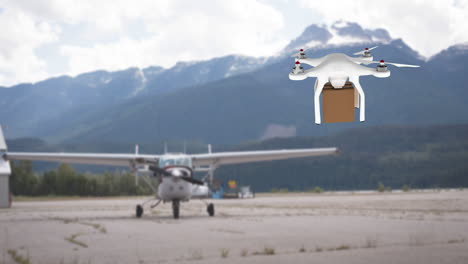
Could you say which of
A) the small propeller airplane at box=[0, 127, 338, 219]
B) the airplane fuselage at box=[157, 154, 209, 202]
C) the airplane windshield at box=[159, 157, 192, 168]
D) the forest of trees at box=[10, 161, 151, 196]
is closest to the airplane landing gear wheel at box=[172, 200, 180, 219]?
the small propeller airplane at box=[0, 127, 338, 219]

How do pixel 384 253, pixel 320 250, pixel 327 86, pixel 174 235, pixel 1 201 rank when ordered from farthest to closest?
pixel 1 201 < pixel 174 235 < pixel 320 250 < pixel 384 253 < pixel 327 86

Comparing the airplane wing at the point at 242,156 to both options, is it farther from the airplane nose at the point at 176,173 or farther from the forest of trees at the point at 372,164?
the forest of trees at the point at 372,164

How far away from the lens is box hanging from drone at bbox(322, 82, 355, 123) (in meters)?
3.14

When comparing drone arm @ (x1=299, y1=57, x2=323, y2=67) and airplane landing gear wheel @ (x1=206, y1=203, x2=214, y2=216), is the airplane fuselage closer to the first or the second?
airplane landing gear wheel @ (x1=206, y1=203, x2=214, y2=216)

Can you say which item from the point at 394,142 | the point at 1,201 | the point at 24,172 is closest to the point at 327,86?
the point at 1,201

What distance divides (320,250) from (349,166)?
167620 millimetres

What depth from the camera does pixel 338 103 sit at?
127 inches

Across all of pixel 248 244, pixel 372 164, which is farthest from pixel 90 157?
pixel 372 164

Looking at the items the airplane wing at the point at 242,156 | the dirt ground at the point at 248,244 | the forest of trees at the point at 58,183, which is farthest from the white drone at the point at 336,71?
the forest of trees at the point at 58,183

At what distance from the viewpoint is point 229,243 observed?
481 inches

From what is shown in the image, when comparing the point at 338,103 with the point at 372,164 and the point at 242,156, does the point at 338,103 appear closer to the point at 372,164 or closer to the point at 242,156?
the point at 242,156

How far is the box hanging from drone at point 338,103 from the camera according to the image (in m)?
3.14

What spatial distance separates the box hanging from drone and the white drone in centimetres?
4

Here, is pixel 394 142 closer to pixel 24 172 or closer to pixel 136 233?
pixel 24 172
